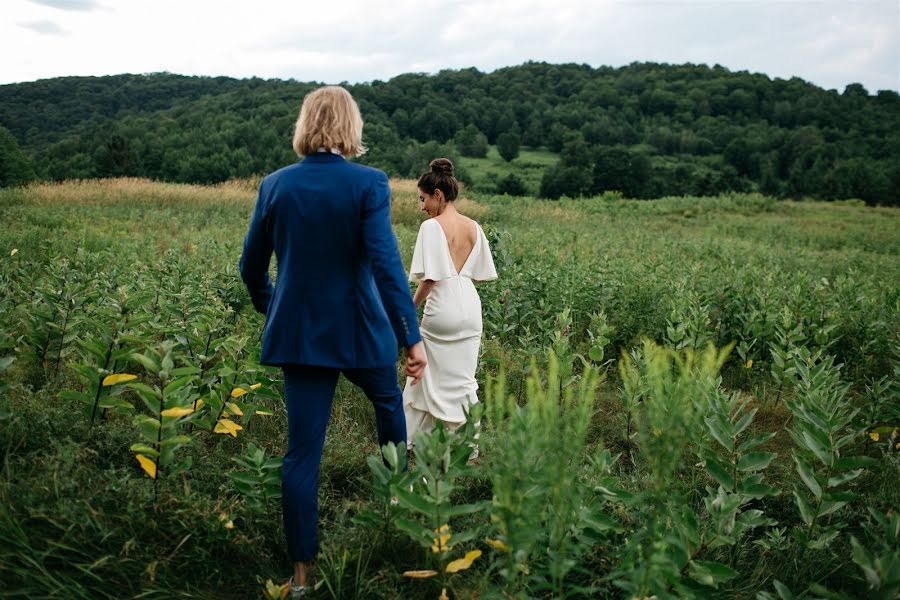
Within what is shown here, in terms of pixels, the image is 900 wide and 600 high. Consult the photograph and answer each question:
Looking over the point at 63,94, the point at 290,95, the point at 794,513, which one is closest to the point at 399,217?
the point at 794,513

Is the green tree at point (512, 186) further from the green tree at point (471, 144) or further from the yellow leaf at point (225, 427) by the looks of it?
the yellow leaf at point (225, 427)

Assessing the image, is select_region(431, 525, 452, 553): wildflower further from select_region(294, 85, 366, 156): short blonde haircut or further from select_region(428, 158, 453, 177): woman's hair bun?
select_region(428, 158, 453, 177): woman's hair bun

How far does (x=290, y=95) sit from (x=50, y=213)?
7147cm

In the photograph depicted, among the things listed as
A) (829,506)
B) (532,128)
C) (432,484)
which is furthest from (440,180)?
(532,128)

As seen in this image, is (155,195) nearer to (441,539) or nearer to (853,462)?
(441,539)

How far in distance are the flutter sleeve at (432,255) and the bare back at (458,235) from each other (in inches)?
3.5

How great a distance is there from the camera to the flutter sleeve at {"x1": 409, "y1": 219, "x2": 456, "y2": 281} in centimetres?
375

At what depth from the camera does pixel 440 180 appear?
384cm

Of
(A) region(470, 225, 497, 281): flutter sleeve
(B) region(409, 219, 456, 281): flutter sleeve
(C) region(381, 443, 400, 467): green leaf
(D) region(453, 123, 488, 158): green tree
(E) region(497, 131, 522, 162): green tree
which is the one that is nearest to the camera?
(C) region(381, 443, 400, 467): green leaf

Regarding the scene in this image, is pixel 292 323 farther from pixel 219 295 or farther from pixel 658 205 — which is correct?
pixel 658 205

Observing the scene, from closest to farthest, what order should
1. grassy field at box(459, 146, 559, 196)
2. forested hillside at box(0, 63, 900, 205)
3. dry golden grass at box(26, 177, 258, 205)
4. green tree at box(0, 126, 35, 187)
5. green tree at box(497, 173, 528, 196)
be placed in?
dry golden grass at box(26, 177, 258, 205)
green tree at box(0, 126, 35, 187)
forested hillside at box(0, 63, 900, 205)
green tree at box(497, 173, 528, 196)
grassy field at box(459, 146, 559, 196)

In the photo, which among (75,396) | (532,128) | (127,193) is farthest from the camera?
(532,128)

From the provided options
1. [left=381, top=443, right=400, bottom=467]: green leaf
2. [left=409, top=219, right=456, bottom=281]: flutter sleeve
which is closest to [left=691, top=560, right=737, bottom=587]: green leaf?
[left=381, top=443, right=400, bottom=467]: green leaf

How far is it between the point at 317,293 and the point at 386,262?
0.33 m
